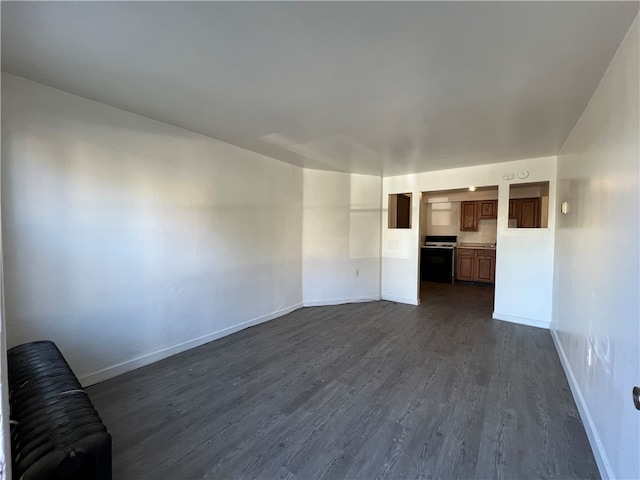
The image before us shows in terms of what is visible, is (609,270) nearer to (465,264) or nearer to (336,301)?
(336,301)

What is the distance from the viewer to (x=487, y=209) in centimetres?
668

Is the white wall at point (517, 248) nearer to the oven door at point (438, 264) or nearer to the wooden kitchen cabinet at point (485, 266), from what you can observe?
the oven door at point (438, 264)

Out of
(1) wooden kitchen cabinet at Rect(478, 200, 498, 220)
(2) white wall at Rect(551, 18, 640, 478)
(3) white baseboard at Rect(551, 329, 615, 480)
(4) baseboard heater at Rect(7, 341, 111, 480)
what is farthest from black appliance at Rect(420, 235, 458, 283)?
(4) baseboard heater at Rect(7, 341, 111, 480)

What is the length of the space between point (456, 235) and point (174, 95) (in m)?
7.09

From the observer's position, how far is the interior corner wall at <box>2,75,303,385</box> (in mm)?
2029

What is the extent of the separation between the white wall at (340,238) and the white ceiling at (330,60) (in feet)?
6.73

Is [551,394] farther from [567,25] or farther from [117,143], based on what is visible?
[117,143]

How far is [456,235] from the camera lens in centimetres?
733

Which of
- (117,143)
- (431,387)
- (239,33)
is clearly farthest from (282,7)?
(431,387)

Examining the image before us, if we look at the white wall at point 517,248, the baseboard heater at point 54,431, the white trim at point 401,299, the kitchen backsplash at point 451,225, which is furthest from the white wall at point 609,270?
the kitchen backsplash at point 451,225

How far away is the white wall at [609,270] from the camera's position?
4.18ft

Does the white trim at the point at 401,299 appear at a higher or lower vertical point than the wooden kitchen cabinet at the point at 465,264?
lower

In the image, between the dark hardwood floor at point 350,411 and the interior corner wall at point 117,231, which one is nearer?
the dark hardwood floor at point 350,411

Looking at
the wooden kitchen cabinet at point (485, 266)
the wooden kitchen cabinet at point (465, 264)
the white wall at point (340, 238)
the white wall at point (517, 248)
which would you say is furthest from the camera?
the wooden kitchen cabinet at point (465, 264)
